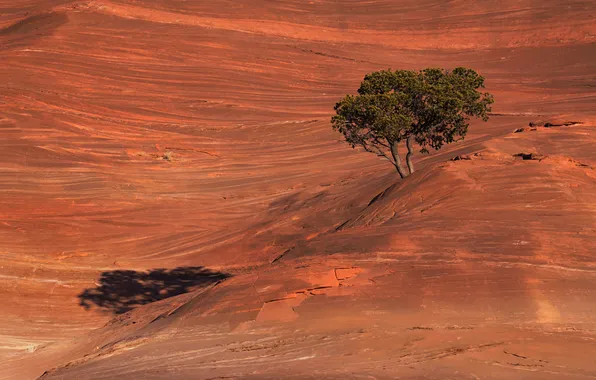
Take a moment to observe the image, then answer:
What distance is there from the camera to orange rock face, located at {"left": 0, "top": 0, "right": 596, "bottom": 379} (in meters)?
13.7

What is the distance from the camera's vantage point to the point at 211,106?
5003 centimetres

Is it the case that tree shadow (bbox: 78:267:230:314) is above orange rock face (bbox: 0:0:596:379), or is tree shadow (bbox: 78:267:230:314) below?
below

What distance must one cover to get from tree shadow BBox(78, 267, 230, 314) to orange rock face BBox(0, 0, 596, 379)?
10 centimetres

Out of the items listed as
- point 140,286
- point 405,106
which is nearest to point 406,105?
point 405,106

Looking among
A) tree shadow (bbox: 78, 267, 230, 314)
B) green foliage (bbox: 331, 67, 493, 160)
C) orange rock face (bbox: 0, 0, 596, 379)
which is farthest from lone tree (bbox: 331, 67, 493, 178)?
tree shadow (bbox: 78, 267, 230, 314)

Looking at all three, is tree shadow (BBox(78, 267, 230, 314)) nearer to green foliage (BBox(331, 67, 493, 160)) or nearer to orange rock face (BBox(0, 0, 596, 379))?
orange rock face (BBox(0, 0, 596, 379))

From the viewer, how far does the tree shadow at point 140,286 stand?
1154 inches

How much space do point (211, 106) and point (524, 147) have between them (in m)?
23.8

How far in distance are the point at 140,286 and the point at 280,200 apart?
878 cm

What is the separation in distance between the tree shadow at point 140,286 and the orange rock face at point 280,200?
4.0 inches

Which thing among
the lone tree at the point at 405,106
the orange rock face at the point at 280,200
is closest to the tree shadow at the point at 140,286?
the orange rock face at the point at 280,200

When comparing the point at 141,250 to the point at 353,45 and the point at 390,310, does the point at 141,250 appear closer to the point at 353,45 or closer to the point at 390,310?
the point at 390,310

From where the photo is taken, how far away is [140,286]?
30453mm

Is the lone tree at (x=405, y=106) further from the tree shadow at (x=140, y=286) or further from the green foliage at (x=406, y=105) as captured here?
the tree shadow at (x=140, y=286)
